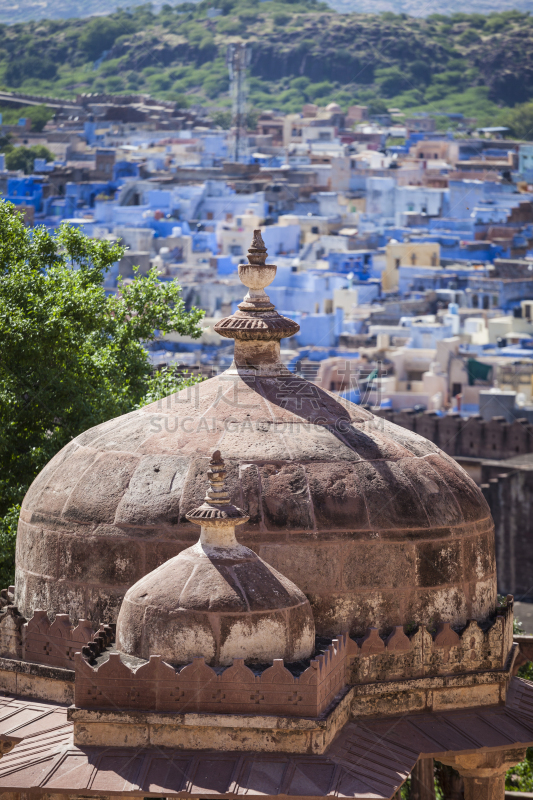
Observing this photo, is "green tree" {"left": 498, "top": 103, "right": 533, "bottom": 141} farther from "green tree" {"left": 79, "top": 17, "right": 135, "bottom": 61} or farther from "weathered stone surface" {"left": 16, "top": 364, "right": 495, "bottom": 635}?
"weathered stone surface" {"left": 16, "top": 364, "right": 495, "bottom": 635}

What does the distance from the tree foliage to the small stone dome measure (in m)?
7.90

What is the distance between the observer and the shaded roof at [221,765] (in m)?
10.7

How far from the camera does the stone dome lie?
40.6 feet

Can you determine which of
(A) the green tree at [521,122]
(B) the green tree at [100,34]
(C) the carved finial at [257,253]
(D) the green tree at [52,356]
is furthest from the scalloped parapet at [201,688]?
(B) the green tree at [100,34]

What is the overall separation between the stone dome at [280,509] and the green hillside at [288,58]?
531 ft

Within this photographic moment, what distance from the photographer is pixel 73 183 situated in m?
125

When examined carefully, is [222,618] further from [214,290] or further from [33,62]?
[33,62]

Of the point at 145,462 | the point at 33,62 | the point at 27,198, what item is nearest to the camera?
the point at 145,462

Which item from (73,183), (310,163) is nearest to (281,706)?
(73,183)

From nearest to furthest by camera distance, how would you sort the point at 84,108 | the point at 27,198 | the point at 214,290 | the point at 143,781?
1. the point at 143,781
2. the point at 214,290
3. the point at 27,198
4. the point at 84,108

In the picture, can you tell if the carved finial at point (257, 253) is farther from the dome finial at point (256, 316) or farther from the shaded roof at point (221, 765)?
the shaded roof at point (221, 765)

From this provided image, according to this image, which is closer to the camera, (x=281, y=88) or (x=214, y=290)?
(x=214, y=290)

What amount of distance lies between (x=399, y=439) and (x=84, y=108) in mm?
156571

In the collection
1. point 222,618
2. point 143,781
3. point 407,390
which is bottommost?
point 407,390
